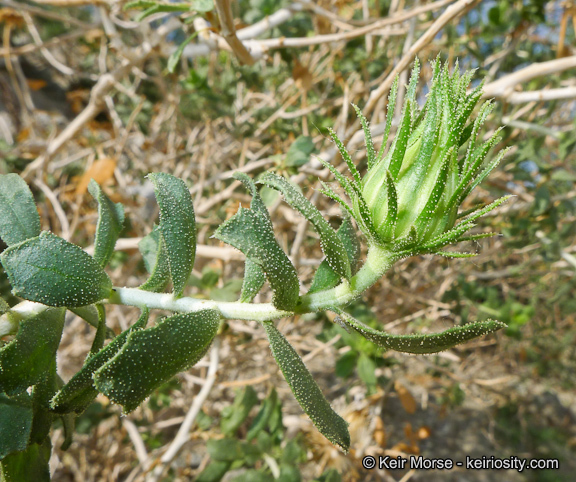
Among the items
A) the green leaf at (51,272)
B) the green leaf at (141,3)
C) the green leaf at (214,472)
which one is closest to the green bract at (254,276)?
the green leaf at (51,272)

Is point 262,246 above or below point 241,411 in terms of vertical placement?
above

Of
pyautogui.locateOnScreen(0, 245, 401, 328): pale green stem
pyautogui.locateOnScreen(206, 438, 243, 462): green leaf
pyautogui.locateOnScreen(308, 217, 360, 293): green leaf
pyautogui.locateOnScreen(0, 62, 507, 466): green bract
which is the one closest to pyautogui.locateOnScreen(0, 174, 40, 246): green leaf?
pyautogui.locateOnScreen(0, 62, 507, 466): green bract

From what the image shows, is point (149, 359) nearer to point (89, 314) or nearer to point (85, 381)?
point (85, 381)

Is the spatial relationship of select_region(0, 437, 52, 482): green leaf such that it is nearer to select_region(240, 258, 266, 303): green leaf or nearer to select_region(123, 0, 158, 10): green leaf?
select_region(240, 258, 266, 303): green leaf

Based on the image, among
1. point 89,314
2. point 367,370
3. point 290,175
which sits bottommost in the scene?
point 367,370

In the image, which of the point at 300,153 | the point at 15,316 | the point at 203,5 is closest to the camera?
the point at 15,316

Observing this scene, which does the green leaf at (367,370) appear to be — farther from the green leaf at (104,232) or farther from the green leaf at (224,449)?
the green leaf at (104,232)

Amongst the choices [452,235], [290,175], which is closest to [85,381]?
[452,235]
